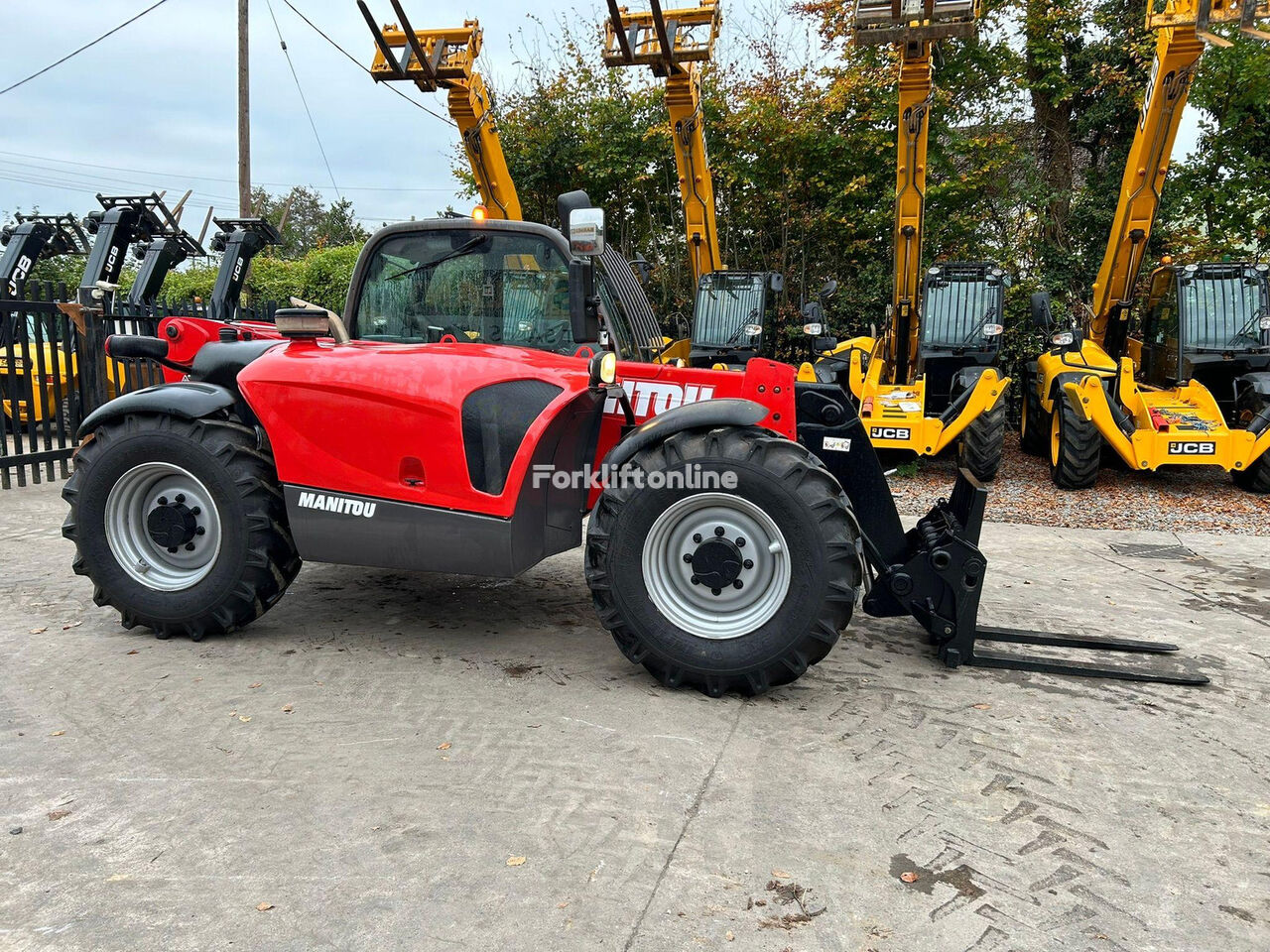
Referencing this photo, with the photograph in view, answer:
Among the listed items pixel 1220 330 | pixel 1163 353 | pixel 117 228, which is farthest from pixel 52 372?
pixel 1220 330

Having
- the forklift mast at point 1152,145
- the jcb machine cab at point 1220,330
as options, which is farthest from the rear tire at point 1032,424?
the jcb machine cab at point 1220,330

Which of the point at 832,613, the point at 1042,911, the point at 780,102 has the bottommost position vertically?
the point at 1042,911

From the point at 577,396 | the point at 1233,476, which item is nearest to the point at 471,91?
the point at 577,396

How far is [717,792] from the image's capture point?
122 inches

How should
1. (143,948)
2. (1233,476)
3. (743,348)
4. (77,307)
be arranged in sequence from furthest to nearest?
(743,348)
(1233,476)
(77,307)
(143,948)

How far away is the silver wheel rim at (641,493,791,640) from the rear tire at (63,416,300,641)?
1827 mm

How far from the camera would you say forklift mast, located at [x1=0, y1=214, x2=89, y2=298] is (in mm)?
11469

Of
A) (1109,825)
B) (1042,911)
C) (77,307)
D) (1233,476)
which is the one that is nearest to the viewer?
(1042,911)

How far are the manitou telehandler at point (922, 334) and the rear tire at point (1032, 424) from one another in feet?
4.19

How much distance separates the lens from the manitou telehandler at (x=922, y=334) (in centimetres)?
930

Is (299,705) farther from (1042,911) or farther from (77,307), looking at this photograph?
(77,307)

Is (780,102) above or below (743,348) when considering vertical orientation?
above

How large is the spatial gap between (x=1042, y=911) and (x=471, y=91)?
34.0 feet

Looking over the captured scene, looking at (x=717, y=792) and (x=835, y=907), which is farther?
(x=717, y=792)
